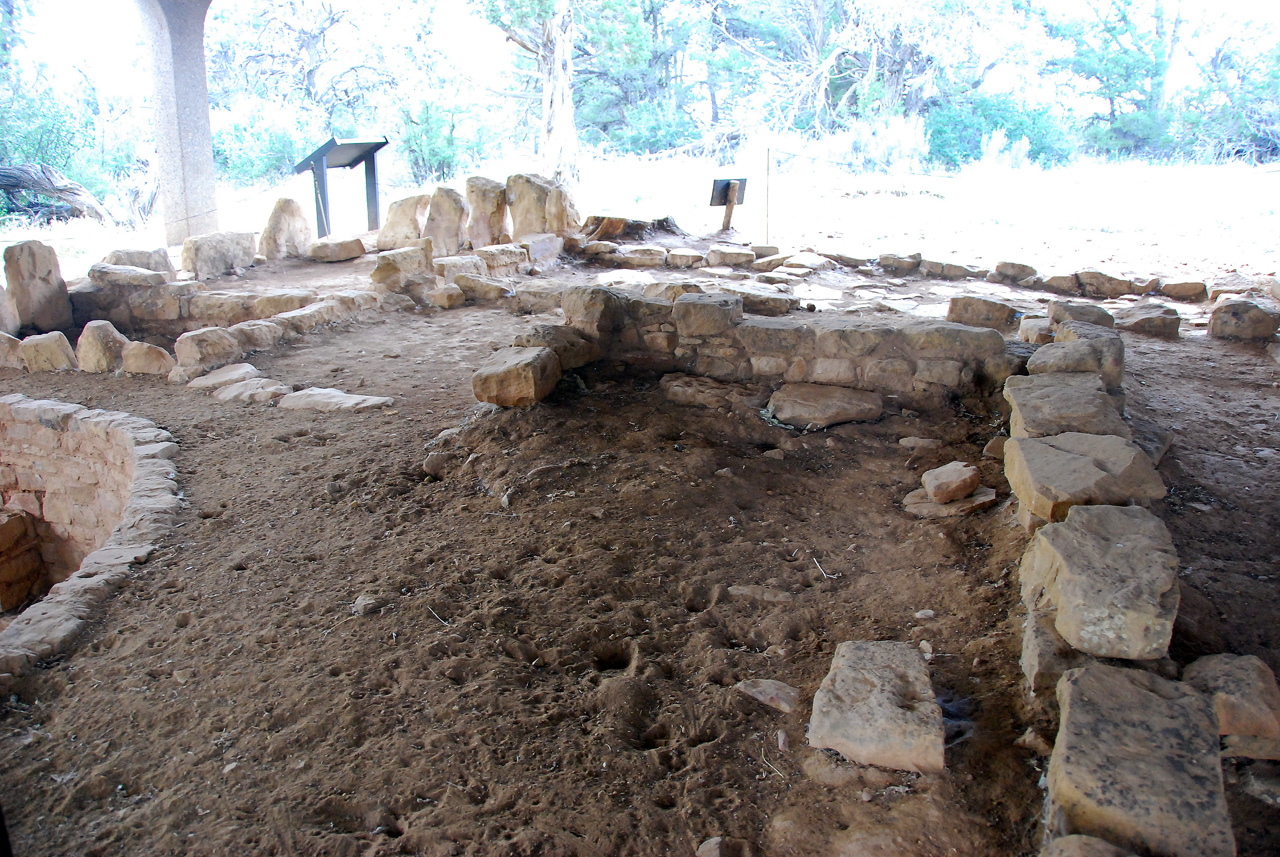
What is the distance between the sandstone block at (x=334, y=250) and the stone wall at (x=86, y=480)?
14.5 feet

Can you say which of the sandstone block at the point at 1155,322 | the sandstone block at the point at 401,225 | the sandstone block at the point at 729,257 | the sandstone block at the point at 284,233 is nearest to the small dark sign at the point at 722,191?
the sandstone block at the point at 729,257

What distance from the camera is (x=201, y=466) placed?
173 inches

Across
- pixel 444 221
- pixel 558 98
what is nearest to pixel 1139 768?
pixel 444 221

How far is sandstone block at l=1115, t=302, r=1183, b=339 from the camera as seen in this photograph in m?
6.29

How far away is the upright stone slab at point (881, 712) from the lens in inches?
81.6

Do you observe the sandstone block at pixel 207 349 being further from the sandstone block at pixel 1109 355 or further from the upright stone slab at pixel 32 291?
the sandstone block at pixel 1109 355

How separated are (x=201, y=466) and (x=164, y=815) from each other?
8.73 ft

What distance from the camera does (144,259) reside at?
792 centimetres

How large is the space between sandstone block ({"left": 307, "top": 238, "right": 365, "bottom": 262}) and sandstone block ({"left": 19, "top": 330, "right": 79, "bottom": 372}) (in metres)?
3.66

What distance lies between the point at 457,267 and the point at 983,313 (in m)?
5.02

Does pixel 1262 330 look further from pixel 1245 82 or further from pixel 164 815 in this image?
pixel 1245 82

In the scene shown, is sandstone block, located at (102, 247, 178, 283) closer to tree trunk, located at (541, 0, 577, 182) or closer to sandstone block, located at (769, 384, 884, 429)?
sandstone block, located at (769, 384, 884, 429)

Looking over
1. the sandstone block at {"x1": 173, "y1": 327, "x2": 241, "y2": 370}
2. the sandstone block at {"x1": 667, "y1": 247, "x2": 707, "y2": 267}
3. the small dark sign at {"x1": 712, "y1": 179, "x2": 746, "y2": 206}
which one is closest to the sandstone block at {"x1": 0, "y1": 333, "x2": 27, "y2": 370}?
the sandstone block at {"x1": 173, "y1": 327, "x2": 241, "y2": 370}

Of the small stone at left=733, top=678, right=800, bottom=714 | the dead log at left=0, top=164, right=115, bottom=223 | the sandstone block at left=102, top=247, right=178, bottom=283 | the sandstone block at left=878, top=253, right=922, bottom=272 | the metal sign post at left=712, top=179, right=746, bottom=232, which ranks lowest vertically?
the small stone at left=733, top=678, right=800, bottom=714
